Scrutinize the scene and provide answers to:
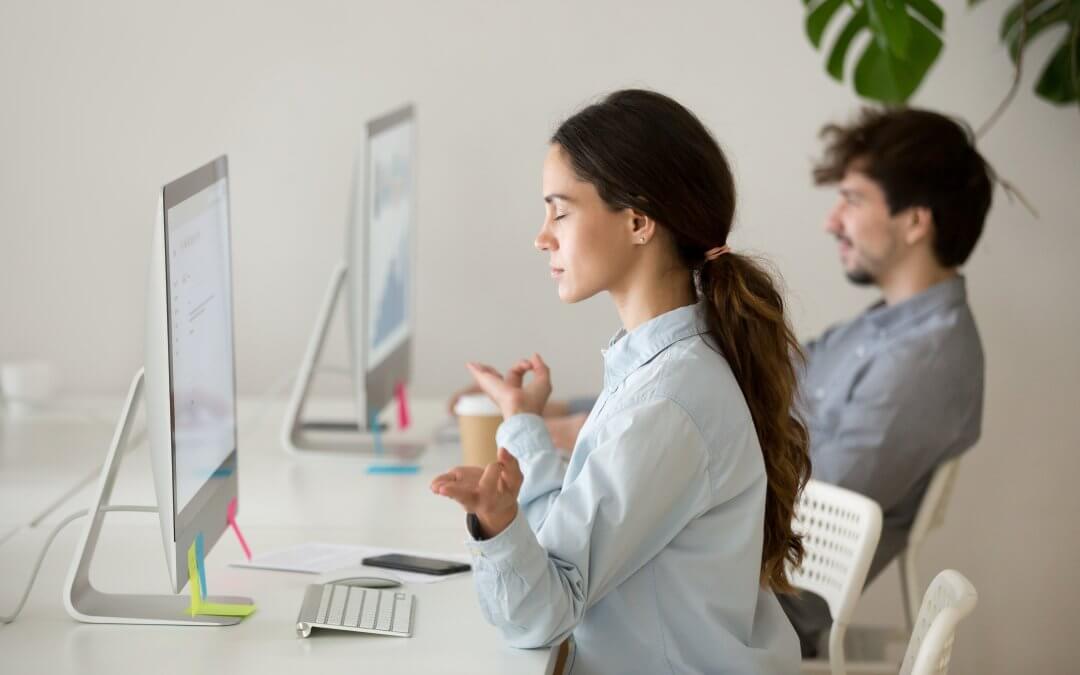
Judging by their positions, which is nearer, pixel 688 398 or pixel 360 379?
pixel 688 398

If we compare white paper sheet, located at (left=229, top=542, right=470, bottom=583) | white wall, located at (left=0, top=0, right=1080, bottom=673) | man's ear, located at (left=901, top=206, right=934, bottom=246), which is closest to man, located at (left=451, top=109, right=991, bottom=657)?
man's ear, located at (left=901, top=206, right=934, bottom=246)

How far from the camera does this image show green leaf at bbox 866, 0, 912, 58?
98.0 inches

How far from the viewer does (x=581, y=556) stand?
4.34 ft

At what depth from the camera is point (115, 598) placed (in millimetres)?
1559

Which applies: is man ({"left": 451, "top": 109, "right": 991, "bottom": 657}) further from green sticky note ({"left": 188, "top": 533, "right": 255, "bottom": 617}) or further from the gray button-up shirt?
green sticky note ({"left": 188, "top": 533, "right": 255, "bottom": 617})

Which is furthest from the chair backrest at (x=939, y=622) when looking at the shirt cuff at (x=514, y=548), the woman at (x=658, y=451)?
the shirt cuff at (x=514, y=548)

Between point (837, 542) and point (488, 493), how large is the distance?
36.1 inches

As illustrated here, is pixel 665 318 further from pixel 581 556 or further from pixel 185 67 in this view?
pixel 185 67

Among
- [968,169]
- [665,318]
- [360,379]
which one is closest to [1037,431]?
[968,169]

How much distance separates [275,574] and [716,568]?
604mm

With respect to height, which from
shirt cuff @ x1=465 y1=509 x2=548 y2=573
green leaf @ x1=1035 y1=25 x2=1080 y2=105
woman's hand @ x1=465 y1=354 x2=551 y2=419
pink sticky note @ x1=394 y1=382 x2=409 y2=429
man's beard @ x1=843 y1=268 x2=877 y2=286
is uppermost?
green leaf @ x1=1035 y1=25 x2=1080 y2=105

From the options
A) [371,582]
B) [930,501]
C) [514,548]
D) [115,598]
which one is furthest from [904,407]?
[115,598]

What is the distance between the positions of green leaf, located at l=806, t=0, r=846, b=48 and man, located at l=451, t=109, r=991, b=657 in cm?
19

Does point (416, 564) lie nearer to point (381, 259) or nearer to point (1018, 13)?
point (381, 259)
